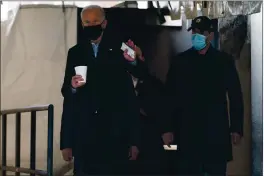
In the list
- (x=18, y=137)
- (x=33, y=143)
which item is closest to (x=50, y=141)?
(x=33, y=143)

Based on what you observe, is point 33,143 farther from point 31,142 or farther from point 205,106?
point 205,106

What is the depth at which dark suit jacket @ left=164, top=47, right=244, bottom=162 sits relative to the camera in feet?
10.3

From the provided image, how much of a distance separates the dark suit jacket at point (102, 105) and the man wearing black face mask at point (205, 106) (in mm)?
294

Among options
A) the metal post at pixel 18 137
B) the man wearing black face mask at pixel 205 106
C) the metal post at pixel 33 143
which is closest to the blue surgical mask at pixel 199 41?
the man wearing black face mask at pixel 205 106

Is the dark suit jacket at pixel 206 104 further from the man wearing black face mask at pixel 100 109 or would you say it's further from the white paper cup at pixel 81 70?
the white paper cup at pixel 81 70

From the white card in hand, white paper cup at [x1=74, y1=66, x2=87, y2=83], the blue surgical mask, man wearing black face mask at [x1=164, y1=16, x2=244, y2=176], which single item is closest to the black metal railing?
white paper cup at [x1=74, y1=66, x2=87, y2=83]

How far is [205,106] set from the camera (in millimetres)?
3145

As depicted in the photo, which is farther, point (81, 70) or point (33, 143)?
point (33, 143)

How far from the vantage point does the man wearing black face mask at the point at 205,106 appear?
314cm

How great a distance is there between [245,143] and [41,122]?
1450 millimetres

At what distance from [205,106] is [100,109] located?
0.72 m

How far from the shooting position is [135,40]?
3195mm

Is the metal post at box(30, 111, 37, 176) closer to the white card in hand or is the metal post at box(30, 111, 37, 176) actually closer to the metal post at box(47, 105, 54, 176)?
the metal post at box(47, 105, 54, 176)

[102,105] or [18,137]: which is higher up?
[102,105]
